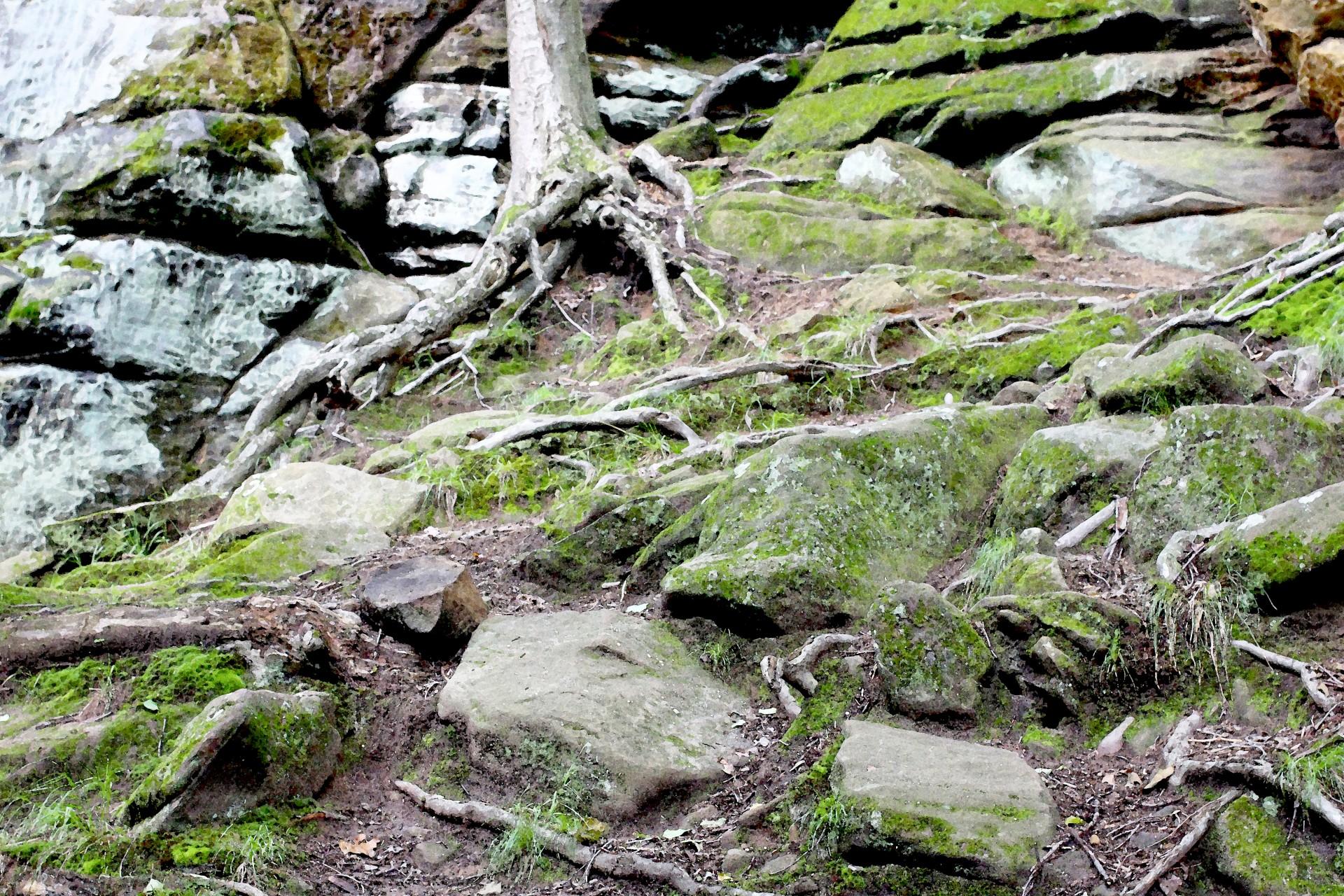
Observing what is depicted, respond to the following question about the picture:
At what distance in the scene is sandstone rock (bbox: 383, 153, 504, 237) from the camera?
1145 centimetres

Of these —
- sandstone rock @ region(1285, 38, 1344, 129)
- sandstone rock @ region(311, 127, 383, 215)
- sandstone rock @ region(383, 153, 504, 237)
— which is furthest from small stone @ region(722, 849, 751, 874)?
sandstone rock @ region(311, 127, 383, 215)

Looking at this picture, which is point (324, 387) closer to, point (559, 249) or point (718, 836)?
point (559, 249)

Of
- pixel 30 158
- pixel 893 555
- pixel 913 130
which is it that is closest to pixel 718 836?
pixel 893 555

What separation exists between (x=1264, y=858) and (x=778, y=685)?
1.73 meters

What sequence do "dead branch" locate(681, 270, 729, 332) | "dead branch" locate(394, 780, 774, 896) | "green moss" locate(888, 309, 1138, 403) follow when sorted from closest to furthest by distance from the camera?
"dead branch" locate(394, 780, 774, 896)
"green moss" locate(888, 309, 1138, 403)
"dead branch" locate(681, 270, 729, 332)

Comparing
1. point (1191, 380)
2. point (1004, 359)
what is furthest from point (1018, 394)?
point (1191, 380)

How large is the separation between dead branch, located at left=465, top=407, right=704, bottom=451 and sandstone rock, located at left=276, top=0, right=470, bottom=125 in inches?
282

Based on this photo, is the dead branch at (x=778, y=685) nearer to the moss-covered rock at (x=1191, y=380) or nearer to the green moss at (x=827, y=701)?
the green moss at (x=827, y=701)

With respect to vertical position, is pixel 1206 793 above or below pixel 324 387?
above

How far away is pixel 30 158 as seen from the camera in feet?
32.7

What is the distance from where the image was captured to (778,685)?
12.7 feet

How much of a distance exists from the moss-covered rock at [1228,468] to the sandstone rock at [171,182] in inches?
340

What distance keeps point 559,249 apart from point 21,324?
4.96 m

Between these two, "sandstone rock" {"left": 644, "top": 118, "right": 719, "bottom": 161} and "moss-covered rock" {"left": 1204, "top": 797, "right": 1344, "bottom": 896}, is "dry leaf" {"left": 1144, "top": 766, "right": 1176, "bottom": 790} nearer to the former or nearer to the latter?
"moss-covered rock" {"left": 1204, "top": 797, "right": 1344, "bottom": 896}
